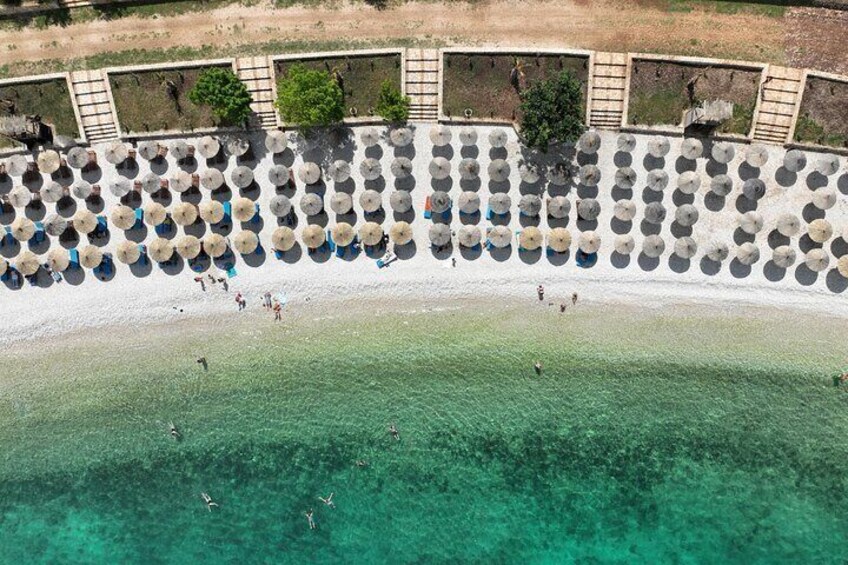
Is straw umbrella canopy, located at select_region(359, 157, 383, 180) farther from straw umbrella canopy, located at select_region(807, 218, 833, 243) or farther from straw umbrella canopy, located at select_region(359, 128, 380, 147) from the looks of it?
straw umbrella canopy, located at select_region(807, 218, 833, 243)

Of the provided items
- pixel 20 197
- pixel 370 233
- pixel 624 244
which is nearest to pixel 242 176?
pixel 370 233

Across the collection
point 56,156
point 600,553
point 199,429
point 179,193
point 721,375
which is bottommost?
point 600,553

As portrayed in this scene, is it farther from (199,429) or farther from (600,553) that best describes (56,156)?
(600,553)

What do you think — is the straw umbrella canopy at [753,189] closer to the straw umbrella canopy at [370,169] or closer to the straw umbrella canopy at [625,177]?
the straw umbrella canopy at [625,177]

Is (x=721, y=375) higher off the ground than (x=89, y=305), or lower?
lower

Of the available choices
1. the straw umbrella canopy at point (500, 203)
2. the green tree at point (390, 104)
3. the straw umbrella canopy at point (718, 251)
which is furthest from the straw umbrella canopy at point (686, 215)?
the green tree at point (390, 104)

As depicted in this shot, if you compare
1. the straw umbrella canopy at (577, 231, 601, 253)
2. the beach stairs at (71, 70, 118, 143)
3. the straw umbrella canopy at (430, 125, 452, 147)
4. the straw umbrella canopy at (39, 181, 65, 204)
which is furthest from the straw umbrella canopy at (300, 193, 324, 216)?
the straw umbrella canopy at (577, 231, 601, 253)

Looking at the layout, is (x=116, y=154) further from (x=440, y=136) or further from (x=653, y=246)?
(x=653, y=246)

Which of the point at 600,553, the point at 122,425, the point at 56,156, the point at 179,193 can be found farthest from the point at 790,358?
the point at 56,156
